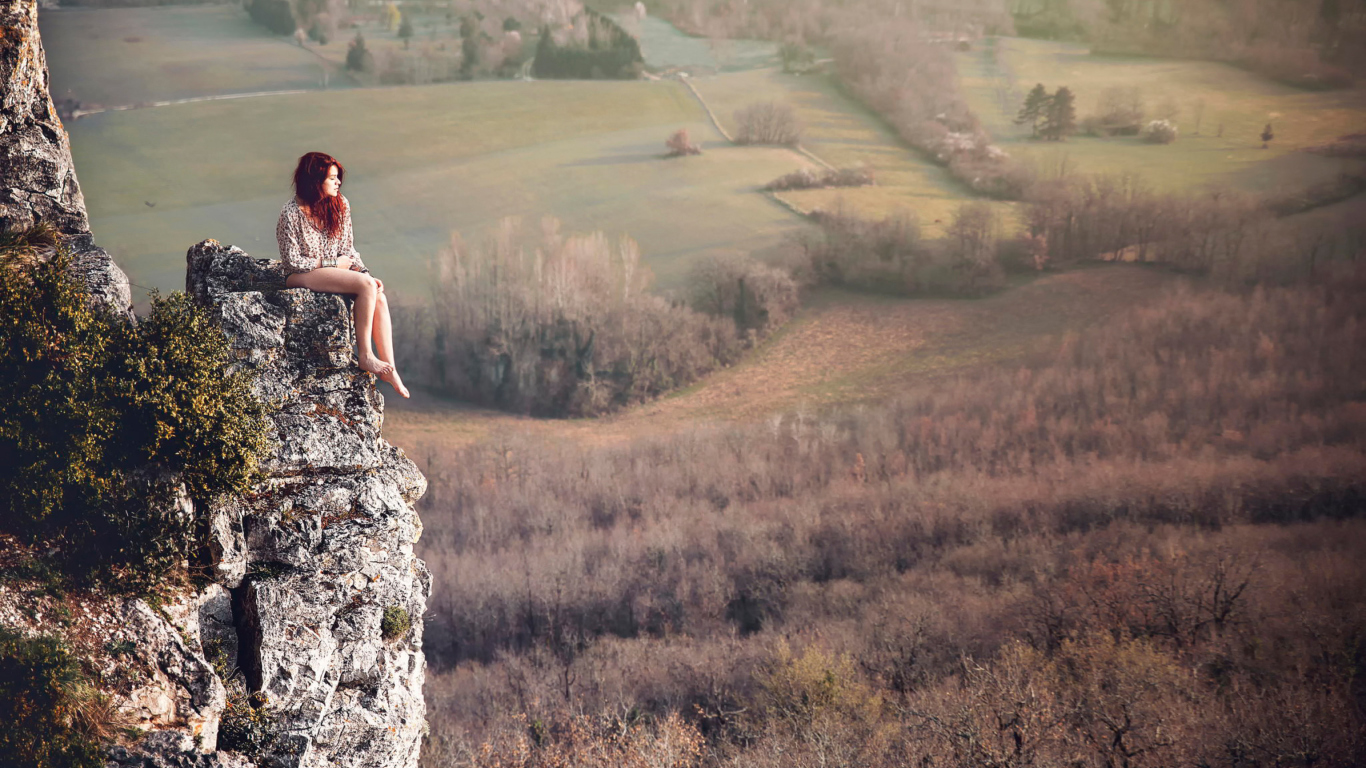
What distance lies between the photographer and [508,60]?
10531cm

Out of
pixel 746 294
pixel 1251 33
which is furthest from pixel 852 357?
pixel 1251 33

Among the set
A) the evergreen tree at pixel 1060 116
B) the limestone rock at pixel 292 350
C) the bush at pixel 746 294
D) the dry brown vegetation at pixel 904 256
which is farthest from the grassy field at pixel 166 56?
the limestone rock at pixel 292 350

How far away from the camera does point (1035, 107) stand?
288 feet

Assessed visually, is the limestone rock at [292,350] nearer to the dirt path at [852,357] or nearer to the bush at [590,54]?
the dirt path at [852,357]

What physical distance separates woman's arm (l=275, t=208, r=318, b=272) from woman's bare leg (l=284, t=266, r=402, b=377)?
134 millimetres

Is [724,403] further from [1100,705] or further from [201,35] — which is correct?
[201,35]

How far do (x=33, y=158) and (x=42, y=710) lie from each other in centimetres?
852

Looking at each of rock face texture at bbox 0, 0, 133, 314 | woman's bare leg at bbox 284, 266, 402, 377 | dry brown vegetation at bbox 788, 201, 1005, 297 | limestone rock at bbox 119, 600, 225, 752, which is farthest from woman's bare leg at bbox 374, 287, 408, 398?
dry brown vegetation at bbox 788, 201, 1005, 297

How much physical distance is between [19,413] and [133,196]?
252 ft

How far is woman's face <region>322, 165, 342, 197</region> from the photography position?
635 inches

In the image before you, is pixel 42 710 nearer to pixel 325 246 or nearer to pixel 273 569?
pixel 273 569

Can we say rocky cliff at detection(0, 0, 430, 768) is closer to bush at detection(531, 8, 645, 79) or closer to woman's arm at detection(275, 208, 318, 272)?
woman's arm at detection(275, 208, 318, 272)

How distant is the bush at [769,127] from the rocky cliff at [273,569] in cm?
8211

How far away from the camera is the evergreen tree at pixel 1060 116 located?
8588cm
